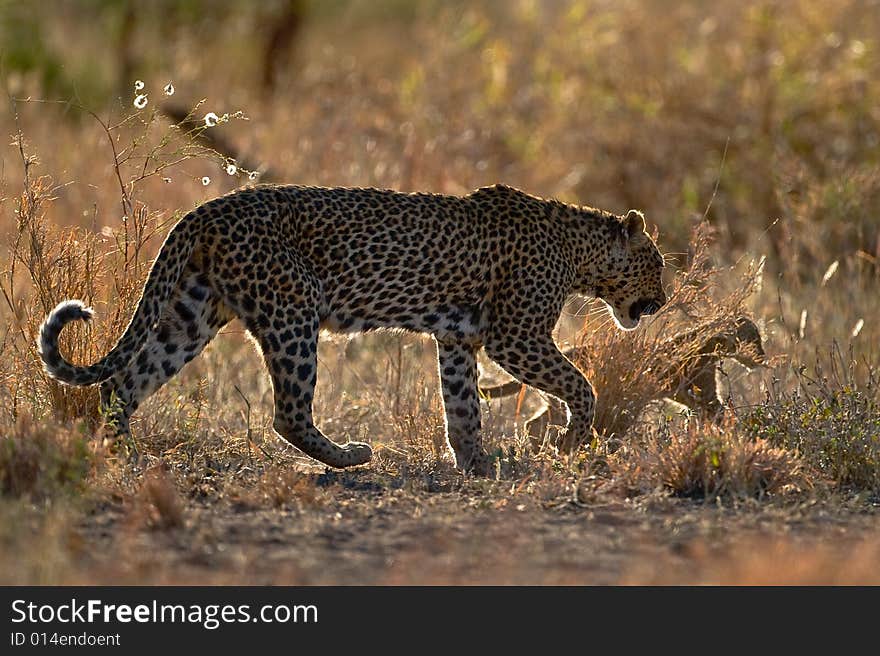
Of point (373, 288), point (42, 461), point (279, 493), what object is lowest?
point (279, 493)

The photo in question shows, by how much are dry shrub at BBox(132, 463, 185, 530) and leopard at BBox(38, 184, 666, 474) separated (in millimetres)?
902

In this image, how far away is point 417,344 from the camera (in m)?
10.8

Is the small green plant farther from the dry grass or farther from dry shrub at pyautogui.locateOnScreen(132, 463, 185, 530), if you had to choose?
dry shrub at pyautogui.locateOnScreen(132, 463, 185, 530)

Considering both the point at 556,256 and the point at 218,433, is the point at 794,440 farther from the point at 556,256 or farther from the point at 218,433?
the point at 218,433

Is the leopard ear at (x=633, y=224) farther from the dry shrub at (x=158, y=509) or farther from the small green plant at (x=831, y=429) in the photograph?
the dry shrub at (x=158, y=509)

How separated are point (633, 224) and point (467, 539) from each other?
329cm

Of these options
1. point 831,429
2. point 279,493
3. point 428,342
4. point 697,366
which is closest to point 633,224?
point 697,366

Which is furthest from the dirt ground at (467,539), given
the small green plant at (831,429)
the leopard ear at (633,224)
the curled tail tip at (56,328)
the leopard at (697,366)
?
the leopard ear at (633,224)

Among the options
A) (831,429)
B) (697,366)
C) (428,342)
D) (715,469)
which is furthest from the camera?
(428,342)

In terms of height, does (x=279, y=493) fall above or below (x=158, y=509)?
above

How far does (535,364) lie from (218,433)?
1839 millimetres

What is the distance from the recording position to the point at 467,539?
592 centimetres

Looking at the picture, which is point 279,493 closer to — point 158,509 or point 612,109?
point 158,509

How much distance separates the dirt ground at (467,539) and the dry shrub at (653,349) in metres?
1.57
